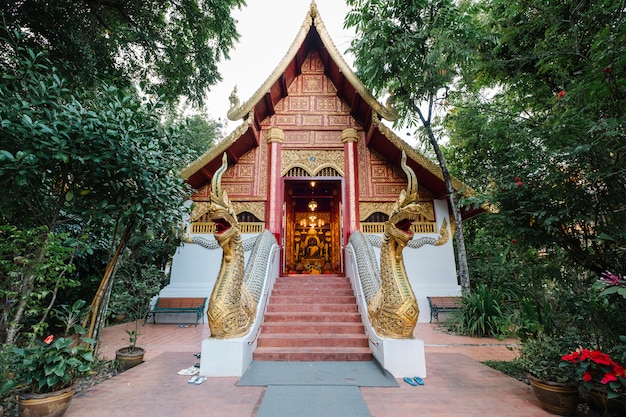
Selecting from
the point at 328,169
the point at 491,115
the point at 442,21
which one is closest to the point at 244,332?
the point at 491,115

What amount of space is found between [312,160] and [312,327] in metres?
3.90

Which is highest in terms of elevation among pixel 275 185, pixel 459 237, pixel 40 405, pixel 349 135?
pixel 349 135

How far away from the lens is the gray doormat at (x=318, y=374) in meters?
2.52

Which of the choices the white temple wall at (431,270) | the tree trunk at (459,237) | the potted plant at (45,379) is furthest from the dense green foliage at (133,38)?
the white temple wall at (431,270)

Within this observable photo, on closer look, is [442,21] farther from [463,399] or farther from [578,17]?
[463,399]

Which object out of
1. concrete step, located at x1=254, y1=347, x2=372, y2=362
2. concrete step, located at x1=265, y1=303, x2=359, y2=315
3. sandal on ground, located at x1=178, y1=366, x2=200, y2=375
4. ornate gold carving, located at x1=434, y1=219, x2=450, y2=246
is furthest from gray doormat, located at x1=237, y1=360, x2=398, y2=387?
ornate gold carving, located at x1=434, y1=219, x2=450, y2=246

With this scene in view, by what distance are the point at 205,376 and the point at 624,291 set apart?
10.6 ft

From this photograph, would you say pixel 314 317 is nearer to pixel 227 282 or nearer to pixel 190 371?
pixel 227 282

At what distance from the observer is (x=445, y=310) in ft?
19.0

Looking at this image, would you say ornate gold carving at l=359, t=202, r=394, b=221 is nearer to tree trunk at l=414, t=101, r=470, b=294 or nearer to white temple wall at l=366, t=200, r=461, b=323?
white temple wall at l=366, t=200, r=461, b=323

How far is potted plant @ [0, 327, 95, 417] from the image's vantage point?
1863mm

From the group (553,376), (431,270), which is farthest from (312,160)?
(553,376)

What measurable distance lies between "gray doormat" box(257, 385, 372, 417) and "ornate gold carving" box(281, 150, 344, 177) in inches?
183

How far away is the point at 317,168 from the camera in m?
6.41
